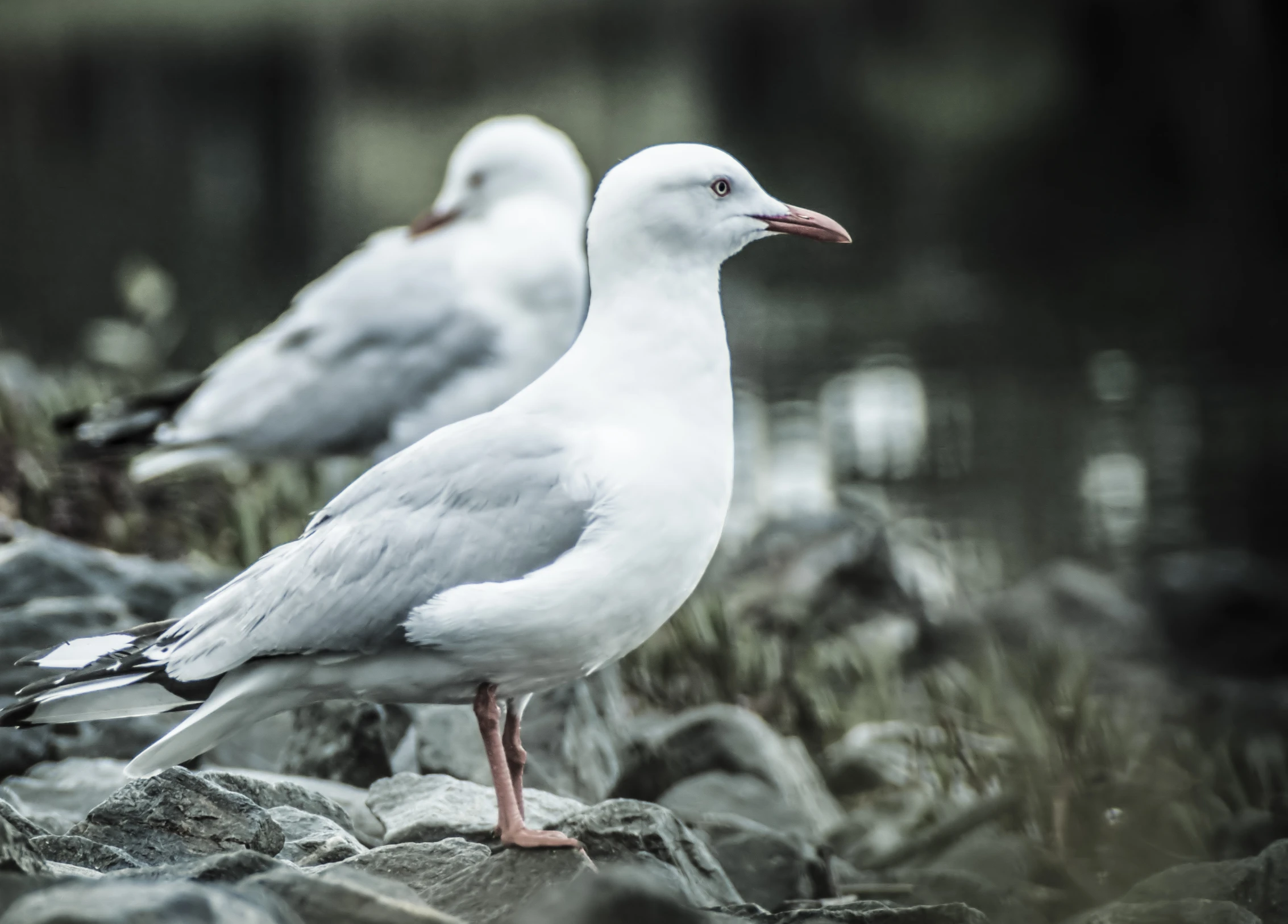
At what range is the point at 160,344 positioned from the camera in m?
10.9

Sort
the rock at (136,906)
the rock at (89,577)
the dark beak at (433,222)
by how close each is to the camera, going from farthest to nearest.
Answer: the dark beak at (433,222) < the rock at (89,577) < the rock at (136,906)

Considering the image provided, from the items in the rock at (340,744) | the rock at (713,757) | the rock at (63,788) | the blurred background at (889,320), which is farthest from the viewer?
the blurred background at (889,320)

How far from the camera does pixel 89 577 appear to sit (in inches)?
186

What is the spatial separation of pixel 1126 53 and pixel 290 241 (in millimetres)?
10712

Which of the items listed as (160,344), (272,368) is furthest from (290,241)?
(272,368)

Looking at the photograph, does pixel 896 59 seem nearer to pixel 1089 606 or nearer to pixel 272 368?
pixel 1089 606

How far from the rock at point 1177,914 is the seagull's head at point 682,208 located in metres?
1.47

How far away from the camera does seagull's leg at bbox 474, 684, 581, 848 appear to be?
3158mm

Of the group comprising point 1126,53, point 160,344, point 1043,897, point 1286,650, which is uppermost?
point 1126,53

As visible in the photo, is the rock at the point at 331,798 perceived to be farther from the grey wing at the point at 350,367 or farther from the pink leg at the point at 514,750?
the grey wing at the point at 350,367

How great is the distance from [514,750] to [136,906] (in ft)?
3.98

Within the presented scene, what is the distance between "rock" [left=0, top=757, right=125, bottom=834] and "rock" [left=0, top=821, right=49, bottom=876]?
891 millimetres

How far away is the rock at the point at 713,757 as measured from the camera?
14.6 ft

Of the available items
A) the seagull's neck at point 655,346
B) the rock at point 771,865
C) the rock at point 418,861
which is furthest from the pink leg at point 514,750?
the seagull's neck at point 655,346
